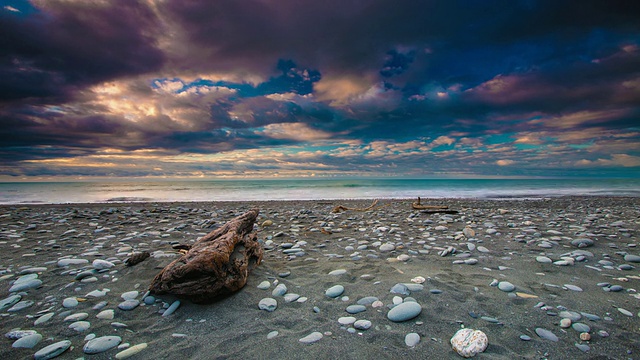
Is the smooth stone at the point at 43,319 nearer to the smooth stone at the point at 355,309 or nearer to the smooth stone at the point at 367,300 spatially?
the smooth stone at the point at 355,309

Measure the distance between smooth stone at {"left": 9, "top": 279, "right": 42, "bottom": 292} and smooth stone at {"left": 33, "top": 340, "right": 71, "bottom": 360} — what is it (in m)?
1.51

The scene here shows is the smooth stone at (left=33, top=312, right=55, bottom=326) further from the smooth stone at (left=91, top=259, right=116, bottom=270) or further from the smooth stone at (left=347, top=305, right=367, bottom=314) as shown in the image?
the smooth stone at (left=347, top=305, right=367, bottom=314)

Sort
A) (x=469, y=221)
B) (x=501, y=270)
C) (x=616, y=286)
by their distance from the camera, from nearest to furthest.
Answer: (x=616, y=286)
(x=501, y=270)
(x=469, y=221)

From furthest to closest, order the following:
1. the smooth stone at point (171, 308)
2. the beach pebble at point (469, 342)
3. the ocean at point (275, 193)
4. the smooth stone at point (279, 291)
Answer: the ocean at point (275, 193) < the smooth stone at point (279, 291) < the smooth stone at point (171, 308) < the beach pebble at point (469, 342)

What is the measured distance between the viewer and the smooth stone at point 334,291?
2754 mm

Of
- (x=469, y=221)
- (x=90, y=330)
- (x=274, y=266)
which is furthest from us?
(x=469, y=221)

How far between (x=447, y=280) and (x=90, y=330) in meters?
3.45

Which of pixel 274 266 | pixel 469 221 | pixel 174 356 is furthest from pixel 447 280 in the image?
pixel 469 221

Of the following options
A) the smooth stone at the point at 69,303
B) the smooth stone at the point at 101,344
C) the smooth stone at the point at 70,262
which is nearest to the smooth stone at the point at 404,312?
the smooth stone at the point at 101,344

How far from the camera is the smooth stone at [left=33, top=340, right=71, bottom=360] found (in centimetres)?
186

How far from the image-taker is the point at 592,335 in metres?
2.00

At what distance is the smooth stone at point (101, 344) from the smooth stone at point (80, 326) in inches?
10.3

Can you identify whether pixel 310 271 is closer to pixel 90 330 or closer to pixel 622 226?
pixel 90 330

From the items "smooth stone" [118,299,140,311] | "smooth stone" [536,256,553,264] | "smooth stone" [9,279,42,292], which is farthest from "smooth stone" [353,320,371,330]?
"smooth stone" [9,279,42,292]
